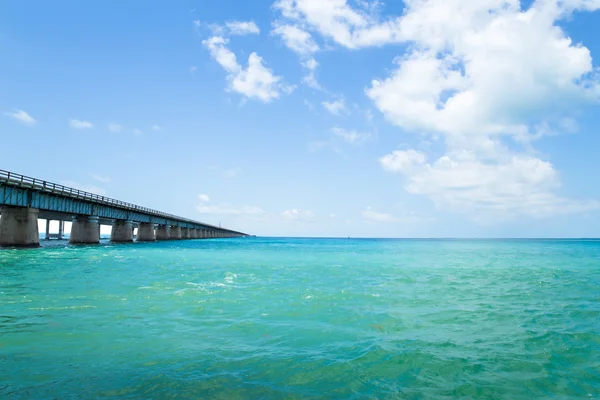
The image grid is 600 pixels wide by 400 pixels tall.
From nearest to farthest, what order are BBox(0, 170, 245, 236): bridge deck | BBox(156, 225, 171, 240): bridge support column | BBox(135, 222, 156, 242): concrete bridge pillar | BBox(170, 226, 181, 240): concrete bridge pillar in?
1. BBox(0, 170, 245, 236): bridge deck
2. BBox(135, 222, 156, 242): concrete bridge pillar
3. BBox(156, 225, 171, 240): bridge support column
4. BBox(170, 226, 181, 240): concrete bridge pillar

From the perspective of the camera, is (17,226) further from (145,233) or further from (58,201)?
(145,233)

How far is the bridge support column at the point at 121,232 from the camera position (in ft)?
275

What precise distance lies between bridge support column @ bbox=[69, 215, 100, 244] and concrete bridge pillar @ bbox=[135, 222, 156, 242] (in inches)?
1212

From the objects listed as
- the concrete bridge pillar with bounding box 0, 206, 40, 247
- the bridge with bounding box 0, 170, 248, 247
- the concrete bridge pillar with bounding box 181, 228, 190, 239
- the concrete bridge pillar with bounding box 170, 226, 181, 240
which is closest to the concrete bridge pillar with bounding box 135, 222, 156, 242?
the bridge with bounding box 0, 170, 248, 247

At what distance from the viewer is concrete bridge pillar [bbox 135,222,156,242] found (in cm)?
9912

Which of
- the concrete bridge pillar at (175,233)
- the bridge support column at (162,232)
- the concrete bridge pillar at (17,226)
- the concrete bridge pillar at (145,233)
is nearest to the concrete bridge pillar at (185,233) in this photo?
the concrete bridge pillar at (175,233)

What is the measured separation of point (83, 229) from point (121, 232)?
17694mm

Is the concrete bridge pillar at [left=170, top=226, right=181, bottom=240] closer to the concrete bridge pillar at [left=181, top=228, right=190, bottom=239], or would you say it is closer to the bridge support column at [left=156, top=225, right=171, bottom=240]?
the bridge support column at [left=156, top=225, right=171, bottom=240]

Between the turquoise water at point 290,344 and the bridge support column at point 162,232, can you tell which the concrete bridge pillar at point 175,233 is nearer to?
the bridge support column at point 162,232

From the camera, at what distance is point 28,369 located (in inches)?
287

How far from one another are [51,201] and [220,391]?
5561cm

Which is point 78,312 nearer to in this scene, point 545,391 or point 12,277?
point 12,277

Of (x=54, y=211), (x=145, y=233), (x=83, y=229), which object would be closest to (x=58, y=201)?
(x=54, y=211)

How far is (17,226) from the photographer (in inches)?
1802
